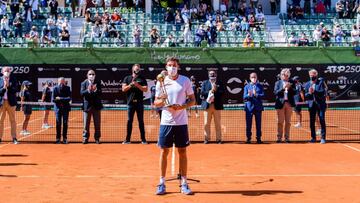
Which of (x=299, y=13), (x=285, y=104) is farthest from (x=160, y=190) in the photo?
(x=299, y=13)

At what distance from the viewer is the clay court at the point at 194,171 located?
10.7 m

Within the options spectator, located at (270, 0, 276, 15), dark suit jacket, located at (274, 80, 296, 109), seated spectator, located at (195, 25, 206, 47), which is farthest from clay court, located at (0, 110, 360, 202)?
spectator, located at (270, 0, 276, 15)

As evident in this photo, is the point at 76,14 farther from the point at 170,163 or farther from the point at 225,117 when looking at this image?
the point at 170,163

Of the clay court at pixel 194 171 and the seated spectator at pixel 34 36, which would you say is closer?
the clay court at pixel 194 171

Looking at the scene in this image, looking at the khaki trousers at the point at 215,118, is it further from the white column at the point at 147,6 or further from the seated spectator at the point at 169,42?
the white column at the point at 147,6

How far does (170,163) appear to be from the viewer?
14414mm

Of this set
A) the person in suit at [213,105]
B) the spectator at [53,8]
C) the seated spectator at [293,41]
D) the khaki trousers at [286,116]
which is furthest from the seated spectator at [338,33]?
the person in suit at [213,105]

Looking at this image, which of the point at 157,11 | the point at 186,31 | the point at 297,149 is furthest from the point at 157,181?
the point at 157,11

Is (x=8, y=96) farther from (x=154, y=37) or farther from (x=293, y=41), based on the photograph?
(x=293, y=41)

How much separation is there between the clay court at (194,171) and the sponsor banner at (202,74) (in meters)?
12.8

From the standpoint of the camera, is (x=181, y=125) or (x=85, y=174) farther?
(x=85, y=174)

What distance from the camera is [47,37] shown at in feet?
120

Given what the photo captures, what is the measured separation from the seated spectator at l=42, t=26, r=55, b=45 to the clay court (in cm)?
1488

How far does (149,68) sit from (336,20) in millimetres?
14418
